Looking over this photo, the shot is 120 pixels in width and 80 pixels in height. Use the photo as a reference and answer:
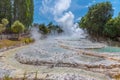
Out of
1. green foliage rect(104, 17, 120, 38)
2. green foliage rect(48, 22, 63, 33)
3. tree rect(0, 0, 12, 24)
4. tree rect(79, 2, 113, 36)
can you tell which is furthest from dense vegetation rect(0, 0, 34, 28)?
green foliage rect(48, 22, 63, 33)

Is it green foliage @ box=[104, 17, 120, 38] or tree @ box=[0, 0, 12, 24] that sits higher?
tree @ box=[0, 0, 12, 24]

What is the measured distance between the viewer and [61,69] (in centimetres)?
2959

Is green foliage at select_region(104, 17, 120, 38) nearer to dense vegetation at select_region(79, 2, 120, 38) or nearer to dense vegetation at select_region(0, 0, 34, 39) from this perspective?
dense vegetation at select_region(79, 2, 120, 38)

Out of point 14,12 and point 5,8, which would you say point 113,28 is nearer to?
point 14,12

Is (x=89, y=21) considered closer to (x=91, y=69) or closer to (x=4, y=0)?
(x=4, y=0)

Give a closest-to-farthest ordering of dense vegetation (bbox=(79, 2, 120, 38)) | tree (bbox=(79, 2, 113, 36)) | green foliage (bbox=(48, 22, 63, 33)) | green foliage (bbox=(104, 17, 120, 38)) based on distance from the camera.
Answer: green foliage (bbox=(104, 17, 120, 38)) < dense vegetation (bbox=(79, 2, 120, 38)) < tree (bbox=(79, 2, 113, 36)) < green foliage (bbox=(48, 22, 63, 33))

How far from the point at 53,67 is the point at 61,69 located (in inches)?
57.1

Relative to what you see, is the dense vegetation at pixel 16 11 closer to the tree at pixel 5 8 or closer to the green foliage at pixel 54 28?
the tree at pixel 5 8

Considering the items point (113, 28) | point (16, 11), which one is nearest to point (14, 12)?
point (16, 11)

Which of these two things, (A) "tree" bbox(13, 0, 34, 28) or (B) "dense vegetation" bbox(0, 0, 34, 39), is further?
(A) "tree" bbox(13, 0, 34, 28)

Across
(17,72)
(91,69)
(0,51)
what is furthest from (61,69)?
(0,51)

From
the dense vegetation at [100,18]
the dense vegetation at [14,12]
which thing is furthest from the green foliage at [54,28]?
the dense vegetation at [14,12]

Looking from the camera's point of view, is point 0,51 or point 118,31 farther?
point 118,31

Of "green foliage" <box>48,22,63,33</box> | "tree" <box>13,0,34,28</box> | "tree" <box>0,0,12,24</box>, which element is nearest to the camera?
"tree" <box>0,0,12,24</box>
